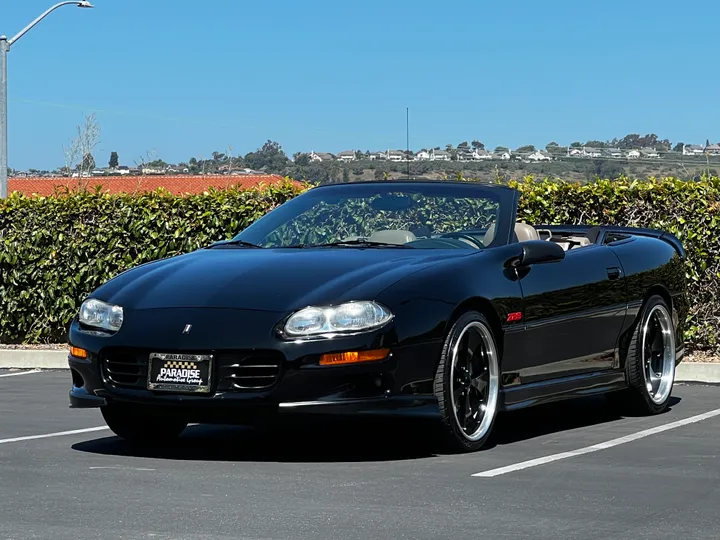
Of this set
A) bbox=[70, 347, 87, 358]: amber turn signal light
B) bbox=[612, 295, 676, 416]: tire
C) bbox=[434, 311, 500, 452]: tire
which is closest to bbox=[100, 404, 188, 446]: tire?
bbox=[70, 347, 87, 358]: amber turn signal light

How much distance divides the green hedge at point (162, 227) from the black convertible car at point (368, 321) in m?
4.09

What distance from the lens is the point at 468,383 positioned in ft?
25.4

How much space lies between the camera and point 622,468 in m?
7.11

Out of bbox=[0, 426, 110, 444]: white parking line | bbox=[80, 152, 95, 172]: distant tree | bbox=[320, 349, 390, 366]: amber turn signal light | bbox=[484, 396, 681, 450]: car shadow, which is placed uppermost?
bbox=[80, 152, 95, 172]: distant tree

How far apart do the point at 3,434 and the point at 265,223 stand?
207cm

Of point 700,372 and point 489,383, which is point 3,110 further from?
point 489,383

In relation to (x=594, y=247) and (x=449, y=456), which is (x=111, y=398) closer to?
(x=449, y=456)

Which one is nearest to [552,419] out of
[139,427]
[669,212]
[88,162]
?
[139,427]

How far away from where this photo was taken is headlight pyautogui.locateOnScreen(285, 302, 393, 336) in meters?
7.12

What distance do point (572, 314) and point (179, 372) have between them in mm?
2604

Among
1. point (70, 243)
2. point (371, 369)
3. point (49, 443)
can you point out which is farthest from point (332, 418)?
point (70, 243)

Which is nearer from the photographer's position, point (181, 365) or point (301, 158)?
point (181, 365)

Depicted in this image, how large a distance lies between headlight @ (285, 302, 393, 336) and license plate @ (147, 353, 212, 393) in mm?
467

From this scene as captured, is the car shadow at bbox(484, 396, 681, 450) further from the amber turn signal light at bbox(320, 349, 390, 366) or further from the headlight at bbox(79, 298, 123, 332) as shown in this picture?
the headlight at bbox(79, 298, 123, 332)
